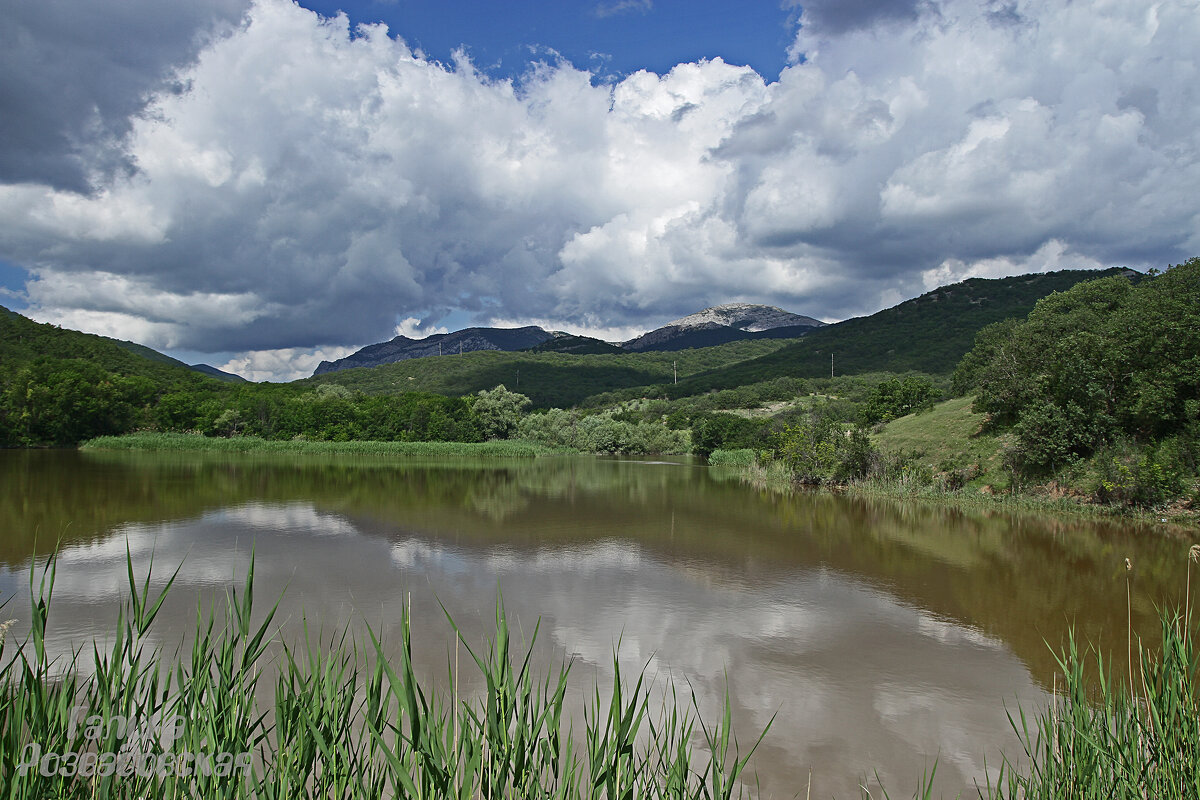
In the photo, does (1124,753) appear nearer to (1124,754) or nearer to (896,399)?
(1124,754)

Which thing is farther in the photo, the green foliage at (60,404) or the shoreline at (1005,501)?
the green foliage at (60,404)

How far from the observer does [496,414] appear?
2899 inches

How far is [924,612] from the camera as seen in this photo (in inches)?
394

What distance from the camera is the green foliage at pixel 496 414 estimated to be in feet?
240

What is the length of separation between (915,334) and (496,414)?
6183cm

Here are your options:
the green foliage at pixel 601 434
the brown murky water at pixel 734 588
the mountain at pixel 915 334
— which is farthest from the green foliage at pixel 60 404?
the mountain at pixel 915 334

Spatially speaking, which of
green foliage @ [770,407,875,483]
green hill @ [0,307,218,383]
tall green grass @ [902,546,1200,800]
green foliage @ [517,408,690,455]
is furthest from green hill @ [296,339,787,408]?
tall green grass @ [902,546,1200,800]

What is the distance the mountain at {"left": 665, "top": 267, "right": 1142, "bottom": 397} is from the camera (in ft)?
281

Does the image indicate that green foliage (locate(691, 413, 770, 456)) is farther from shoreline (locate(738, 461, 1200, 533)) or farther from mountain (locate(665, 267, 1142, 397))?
mountain (locate(665, 267, 1142, 397))

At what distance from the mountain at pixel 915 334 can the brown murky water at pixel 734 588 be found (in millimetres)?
A: 67862

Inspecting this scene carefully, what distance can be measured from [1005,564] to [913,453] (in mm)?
16165

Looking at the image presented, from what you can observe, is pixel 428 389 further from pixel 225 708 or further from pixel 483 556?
pixel 225 708

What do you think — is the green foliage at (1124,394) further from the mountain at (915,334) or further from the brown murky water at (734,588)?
the mountain at (915,334)

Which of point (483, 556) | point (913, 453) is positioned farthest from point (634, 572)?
point (913, 453)
